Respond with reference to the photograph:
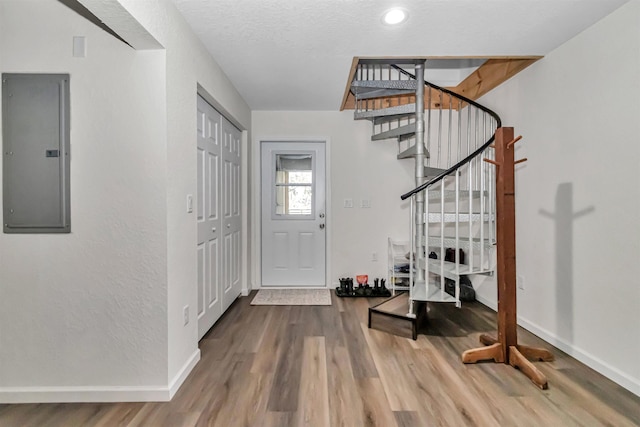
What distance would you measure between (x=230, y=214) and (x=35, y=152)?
1729 millimetres

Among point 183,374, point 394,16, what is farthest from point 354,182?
point 183,374

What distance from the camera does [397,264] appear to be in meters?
3.87

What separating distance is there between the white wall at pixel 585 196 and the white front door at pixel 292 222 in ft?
7.26

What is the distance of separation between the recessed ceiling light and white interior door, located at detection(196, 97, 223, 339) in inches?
58.5

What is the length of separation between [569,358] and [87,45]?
3618mm

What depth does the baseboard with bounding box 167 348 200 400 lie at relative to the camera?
179 centimetres

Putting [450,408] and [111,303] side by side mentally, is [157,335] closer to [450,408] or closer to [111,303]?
[111,303]

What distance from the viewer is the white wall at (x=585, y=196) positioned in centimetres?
188

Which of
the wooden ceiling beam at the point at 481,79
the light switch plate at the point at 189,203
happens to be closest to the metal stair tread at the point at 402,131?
the wooden ceiling beam at the point at 481,79

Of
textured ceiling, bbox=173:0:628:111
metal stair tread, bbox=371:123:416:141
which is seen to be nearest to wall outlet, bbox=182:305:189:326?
textured ceiling, bbox=173:0:628:111

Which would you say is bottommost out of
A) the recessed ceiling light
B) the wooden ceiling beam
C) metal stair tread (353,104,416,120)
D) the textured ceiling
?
metal stair tread (353,104,416,120)

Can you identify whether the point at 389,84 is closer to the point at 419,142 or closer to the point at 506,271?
the point at 419,142

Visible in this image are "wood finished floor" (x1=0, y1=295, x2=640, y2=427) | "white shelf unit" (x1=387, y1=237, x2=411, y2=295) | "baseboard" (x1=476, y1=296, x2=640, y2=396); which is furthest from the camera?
"white shelf unit" (x1=387, y1=237, x2=411, y2=295)

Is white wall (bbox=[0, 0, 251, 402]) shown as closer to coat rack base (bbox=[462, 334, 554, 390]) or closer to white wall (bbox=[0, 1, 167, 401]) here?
white wall (bbox=[0, 1, 167, 401])
